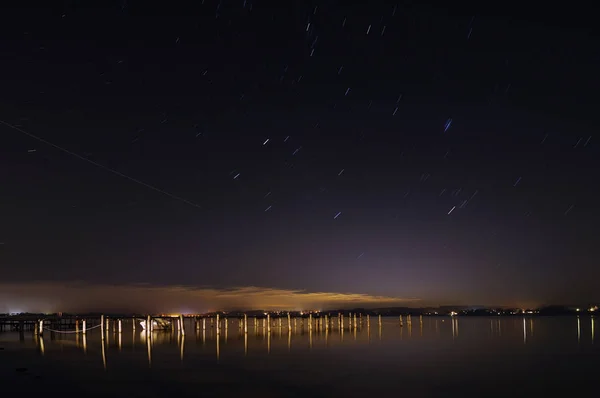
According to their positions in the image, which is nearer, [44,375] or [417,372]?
[44,375]

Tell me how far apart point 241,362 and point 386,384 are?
42.5ft

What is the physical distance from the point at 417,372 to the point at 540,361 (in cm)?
1237

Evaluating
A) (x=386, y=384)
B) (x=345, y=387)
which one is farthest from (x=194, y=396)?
(x=386, y=384)

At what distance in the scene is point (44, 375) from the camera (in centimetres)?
3197

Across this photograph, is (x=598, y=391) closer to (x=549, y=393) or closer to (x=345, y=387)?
(x=549, y=393)

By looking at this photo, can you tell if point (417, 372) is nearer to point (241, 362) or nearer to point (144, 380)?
point (241, 362)

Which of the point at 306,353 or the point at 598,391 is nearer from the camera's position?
the point at 598,391

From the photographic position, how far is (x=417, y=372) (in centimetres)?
3541

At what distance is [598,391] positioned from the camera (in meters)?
28.8

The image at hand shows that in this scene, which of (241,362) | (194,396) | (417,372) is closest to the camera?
(194,396)

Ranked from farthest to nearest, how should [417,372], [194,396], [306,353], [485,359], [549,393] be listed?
[306,353] → [485,359] → [417,372] → [549,393] → [194,396]

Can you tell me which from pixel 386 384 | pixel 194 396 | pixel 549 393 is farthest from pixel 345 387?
pixel 549 393

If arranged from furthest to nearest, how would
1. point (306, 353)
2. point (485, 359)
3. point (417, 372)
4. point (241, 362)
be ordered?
point (306, 353)
point (485, 359)
point (241, 362)
point (417, 372)

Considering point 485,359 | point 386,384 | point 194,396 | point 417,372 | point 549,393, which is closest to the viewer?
point 194,396
